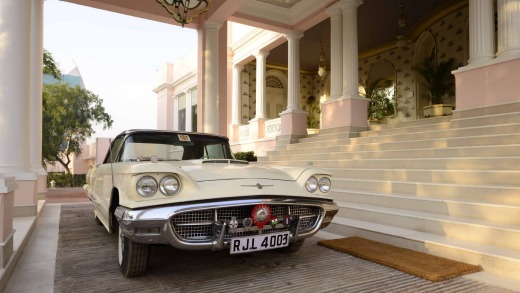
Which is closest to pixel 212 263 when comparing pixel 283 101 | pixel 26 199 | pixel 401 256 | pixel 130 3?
pixel 401 256

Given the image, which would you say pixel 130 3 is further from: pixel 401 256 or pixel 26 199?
pixel 401 256

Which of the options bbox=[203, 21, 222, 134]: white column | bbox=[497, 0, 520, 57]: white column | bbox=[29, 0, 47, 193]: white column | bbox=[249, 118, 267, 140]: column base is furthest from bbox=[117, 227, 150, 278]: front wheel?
bbox=[249, 118, 267, 140]: column base

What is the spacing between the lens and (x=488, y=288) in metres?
2.44

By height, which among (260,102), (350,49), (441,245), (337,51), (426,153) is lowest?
(441,245)

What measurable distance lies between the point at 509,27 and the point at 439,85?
5.99m

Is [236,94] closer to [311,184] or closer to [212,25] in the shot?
[212,25]

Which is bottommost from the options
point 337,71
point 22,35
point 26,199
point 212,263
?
point 212,263

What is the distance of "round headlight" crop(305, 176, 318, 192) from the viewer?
9.61 ft

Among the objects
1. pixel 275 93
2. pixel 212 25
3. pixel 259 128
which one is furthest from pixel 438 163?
pixel 275 93

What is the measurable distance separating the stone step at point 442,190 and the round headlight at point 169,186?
328cm

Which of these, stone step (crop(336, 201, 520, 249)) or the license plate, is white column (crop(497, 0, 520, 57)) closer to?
stone step (crop(336, 201, 520, 249))

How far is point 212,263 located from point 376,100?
12.9 meters

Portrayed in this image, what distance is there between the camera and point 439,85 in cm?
1135

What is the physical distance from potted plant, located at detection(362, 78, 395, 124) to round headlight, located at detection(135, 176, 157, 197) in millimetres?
12449
